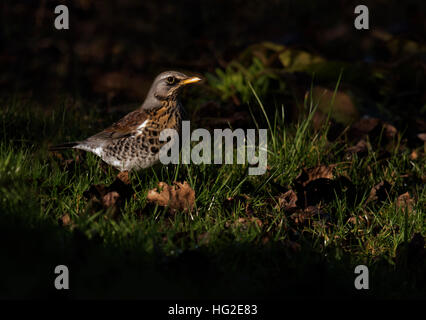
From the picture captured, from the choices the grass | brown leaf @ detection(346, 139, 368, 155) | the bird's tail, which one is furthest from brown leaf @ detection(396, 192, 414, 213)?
the bird's tail

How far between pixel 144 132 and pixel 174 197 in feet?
2.59

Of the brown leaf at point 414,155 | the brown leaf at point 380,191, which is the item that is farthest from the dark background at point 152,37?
the brown leaf at point 380,191

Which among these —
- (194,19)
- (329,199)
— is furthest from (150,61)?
(329,199)

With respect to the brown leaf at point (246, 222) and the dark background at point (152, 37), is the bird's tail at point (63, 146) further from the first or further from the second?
the dark background at point (152, 37)

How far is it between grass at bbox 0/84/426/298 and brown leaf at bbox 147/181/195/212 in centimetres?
7

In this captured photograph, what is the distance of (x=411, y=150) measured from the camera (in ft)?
19.0

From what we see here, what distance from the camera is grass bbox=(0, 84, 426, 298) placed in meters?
3.25

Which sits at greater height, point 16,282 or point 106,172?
point 106,172

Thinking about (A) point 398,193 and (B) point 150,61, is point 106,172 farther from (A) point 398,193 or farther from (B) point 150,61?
(B) point 150,61

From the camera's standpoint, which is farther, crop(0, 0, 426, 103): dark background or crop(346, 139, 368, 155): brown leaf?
Answer: crop(0, 0, 426, 103): dark background

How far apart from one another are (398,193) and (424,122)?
1.63m

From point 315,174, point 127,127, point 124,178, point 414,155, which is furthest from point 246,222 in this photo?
point 414,155

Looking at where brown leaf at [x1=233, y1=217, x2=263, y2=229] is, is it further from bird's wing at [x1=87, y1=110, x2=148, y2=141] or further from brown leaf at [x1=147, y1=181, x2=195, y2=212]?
bird's wing at [x1=87, y1=110, x2=148, y2=141]

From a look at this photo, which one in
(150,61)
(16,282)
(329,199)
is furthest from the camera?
(150,61)
